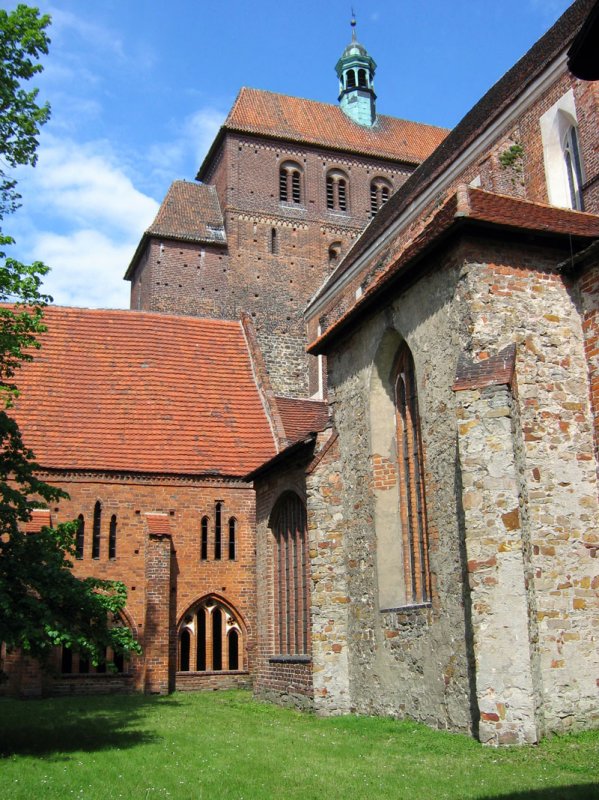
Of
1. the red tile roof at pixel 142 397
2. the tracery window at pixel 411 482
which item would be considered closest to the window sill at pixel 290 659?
the tracery window at pixel 411 482

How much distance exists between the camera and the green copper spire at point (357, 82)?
43.2 m

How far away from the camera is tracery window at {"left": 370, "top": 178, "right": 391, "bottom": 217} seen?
39969mm

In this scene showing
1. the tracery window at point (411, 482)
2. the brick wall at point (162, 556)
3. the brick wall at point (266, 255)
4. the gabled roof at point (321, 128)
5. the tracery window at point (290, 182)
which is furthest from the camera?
the gabled roof at point (321, 128)

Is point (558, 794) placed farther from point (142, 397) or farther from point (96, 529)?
point (142, 397)

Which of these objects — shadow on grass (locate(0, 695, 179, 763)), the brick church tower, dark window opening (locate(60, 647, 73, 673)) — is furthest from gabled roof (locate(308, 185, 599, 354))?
the brick church tower

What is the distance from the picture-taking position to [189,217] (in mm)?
37406

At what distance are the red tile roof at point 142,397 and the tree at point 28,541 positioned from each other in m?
8.89

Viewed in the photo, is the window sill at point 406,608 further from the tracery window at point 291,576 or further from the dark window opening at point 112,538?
the dark window opening at point 112,538

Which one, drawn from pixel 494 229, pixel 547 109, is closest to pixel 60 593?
pixel 494 229

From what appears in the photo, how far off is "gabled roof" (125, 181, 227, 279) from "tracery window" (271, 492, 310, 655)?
860 inches

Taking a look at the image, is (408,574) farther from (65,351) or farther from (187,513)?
(65,351)

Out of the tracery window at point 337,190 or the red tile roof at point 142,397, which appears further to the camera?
the tracery window at point 337,190

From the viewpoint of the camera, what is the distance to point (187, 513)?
21188 millimetres

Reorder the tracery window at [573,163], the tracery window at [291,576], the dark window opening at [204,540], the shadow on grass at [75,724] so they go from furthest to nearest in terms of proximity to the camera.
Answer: the dark window opening at [204,540] → the tracery window at [573,163] → the tracery window at [291,576] → the shadow on grass at [75,724]
